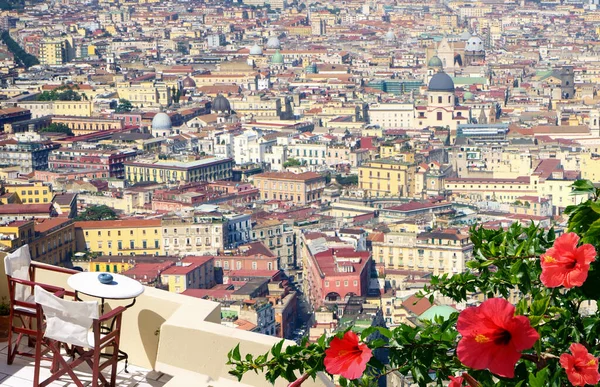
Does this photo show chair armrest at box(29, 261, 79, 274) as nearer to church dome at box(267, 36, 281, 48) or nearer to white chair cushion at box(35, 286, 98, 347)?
white chair cushion at box(35, 286, 98, 347)

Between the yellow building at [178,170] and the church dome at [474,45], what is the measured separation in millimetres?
38499

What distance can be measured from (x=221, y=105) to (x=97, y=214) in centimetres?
2233

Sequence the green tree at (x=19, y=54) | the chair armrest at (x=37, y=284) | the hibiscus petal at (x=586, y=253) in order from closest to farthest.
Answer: the hibiscus petal at (x=586, y=253) → the chair armrest at (x=37, y=284) → the green tree at (x=19, y=54)

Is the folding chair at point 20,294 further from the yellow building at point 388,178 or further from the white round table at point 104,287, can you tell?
the yellow building at point 388,178

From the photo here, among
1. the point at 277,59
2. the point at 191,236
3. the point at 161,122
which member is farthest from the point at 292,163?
the point at 277,59

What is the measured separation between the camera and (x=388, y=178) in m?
37.2

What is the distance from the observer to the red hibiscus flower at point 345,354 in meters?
2.28

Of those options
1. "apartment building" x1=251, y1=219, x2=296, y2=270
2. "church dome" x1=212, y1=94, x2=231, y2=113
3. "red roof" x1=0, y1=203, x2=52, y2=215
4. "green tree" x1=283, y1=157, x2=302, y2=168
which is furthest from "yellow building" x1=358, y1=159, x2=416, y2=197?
"church dome" x1=212, y1=94, x2=231, y2=113

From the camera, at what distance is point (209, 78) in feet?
214

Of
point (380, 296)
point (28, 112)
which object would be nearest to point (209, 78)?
point (28, 112)

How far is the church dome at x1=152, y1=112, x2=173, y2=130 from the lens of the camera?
47500mm

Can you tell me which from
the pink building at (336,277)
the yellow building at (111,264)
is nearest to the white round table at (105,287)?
the pink building at (336,277)

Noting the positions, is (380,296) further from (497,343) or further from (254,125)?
(254,125)

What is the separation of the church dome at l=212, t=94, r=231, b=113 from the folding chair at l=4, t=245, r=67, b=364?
4836cm
